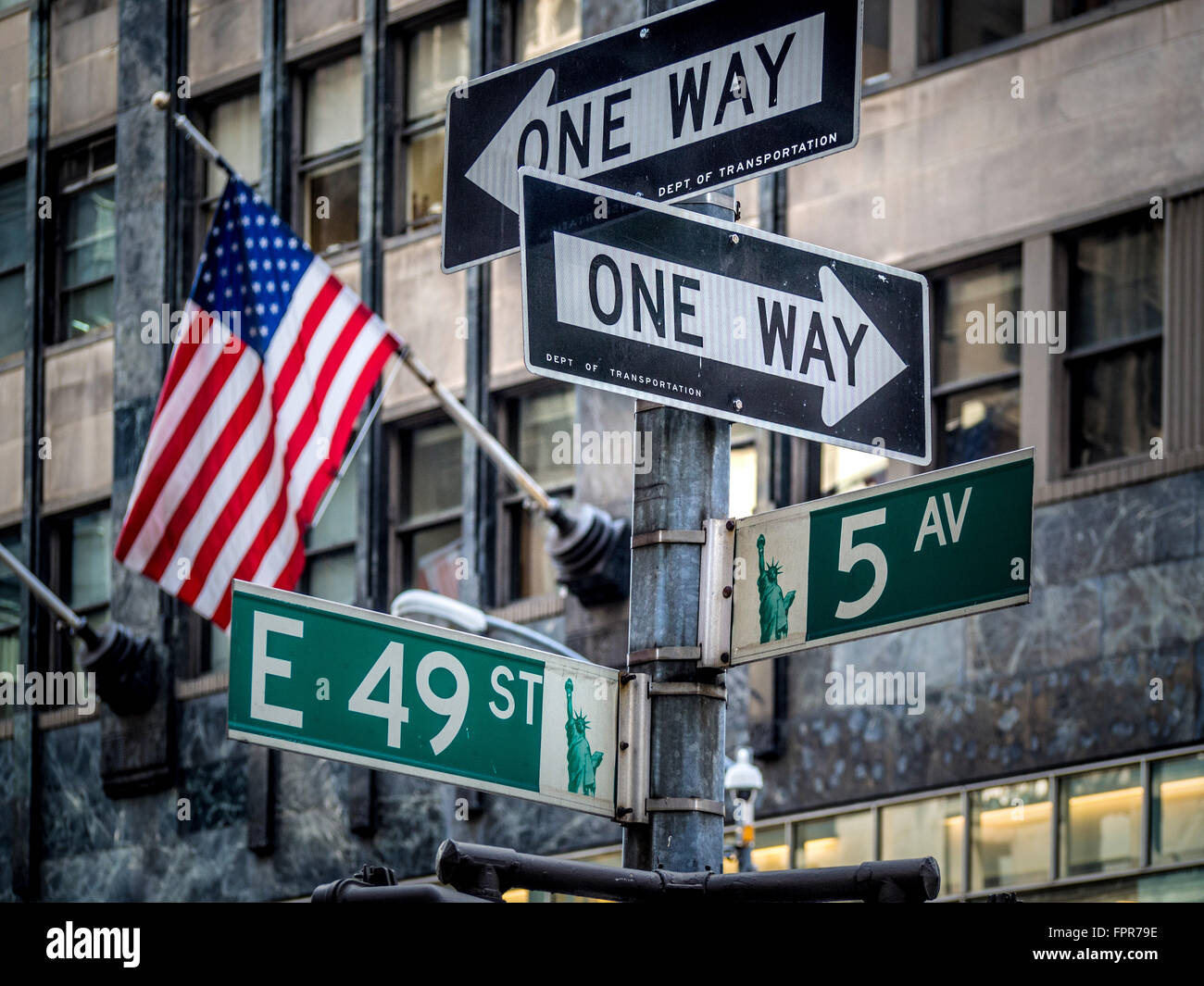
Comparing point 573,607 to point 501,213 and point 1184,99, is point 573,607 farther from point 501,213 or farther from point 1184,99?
point 501,213

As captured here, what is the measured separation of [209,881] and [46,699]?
382cm

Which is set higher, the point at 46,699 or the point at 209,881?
the point at 46,699

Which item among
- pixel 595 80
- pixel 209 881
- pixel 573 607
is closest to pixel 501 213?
pixel 595 80

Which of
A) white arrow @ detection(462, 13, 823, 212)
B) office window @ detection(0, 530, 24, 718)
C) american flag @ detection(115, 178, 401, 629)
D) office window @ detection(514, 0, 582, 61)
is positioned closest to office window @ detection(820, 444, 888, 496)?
american flag @ detection(115, 178, 401, 629)

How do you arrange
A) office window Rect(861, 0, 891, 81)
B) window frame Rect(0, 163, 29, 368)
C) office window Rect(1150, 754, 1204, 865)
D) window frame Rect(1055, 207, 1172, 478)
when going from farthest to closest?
window frame Rect(0, 163, 29, 368), office window Rect(861, 0, 891, 81), window frame Rect(1055, 207, 1172, 478), office window Rect(1150, 754, 1204, 865)

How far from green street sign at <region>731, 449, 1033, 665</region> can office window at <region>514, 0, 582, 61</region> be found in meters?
16.4

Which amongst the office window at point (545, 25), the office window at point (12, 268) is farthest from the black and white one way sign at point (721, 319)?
the office window at point (12, 268)

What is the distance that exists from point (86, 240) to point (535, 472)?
8007 mm

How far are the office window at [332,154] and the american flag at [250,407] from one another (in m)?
7.28

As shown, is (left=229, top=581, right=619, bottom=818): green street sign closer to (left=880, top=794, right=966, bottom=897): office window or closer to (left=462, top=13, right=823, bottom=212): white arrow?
(left=462, top=13, right=823, bottom=212): white arrow

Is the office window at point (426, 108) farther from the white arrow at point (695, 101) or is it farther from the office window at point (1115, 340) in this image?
the white arrow at point (695, 101)

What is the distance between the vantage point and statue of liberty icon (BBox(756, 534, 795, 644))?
5852mm

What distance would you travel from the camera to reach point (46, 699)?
26297 mm
